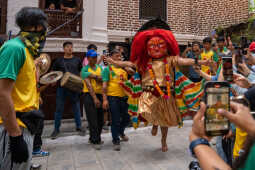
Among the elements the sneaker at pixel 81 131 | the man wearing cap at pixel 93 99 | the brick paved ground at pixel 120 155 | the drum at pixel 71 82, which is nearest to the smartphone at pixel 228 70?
the brick paved ground at pixel 120 155

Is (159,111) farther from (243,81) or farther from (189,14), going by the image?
(189,14)

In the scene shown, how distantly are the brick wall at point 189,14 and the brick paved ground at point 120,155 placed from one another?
169 inches

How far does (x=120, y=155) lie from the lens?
3.49 metres

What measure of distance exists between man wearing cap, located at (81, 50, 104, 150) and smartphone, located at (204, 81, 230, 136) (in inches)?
122

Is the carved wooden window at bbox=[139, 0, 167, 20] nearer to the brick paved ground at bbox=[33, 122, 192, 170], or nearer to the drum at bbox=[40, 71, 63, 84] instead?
the drum at bbox=[40, 71, 63, 84]

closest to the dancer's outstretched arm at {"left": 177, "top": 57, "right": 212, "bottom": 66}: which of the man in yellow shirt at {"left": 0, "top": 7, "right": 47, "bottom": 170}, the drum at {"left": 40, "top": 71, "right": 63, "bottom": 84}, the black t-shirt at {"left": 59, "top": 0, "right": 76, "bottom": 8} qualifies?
the man in yellow shirt at {"left": 0, "top": 7, "right": 47, "bottom": 170}

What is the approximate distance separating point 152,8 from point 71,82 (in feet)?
15.9

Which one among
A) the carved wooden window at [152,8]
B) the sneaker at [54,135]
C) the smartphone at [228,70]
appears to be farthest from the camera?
the carved wooden window at [152,8]

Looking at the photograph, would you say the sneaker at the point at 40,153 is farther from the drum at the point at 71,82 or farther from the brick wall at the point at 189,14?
the brick wall at the point at 189,14

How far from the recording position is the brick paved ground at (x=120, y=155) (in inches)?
120

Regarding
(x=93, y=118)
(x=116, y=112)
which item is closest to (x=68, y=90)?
(x=93, y=118)

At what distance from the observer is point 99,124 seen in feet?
13.2

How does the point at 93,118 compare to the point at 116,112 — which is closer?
the point at 116,112

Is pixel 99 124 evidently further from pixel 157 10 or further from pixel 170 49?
pixel 157 10
